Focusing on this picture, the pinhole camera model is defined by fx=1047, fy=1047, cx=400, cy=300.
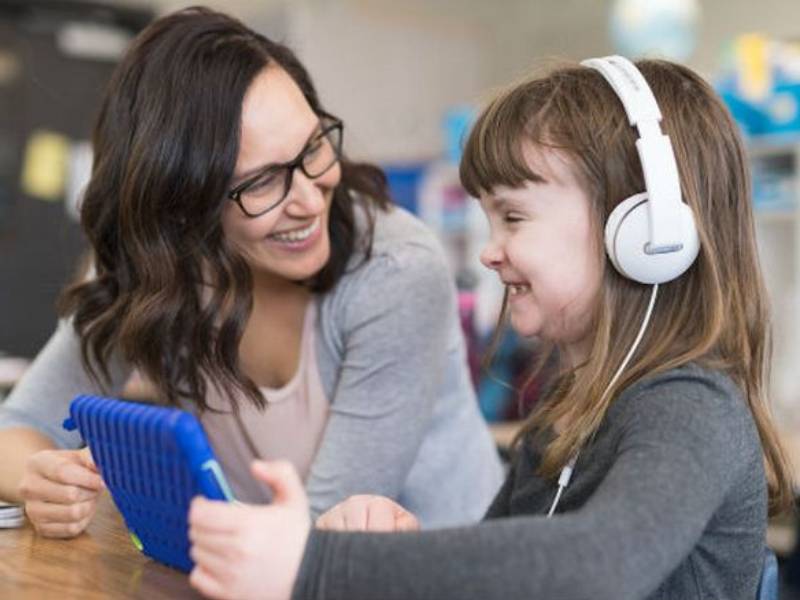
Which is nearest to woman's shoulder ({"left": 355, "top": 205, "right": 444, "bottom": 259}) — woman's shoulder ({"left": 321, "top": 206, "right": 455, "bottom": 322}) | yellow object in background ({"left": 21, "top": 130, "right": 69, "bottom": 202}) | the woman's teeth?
woman's shoulder ({"left": 321, "top": 206, "right": 455, "bottom": 322})

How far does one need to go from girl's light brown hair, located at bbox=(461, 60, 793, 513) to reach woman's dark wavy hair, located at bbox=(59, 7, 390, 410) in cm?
37

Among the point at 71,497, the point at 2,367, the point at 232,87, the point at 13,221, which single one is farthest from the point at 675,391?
the point at 13,221

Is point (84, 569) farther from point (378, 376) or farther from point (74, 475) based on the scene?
point (378, 376)

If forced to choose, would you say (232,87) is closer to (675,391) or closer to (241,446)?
(241,446)

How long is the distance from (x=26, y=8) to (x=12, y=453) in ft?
11.8

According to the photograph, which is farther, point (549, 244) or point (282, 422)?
point (282, 422)

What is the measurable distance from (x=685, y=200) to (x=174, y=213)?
0.59 meters

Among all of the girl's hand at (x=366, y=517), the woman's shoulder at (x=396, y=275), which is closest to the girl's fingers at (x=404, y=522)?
the girl's hand at (x=366, y=517)

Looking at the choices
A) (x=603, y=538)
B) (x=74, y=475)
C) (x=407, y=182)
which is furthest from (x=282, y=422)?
(x=407, y=182)

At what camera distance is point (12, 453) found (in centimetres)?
115

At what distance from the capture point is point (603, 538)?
59 cm

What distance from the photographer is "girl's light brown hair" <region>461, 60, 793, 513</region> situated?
0.85 meters

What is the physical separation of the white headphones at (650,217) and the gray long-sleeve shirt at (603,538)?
0.38 feet

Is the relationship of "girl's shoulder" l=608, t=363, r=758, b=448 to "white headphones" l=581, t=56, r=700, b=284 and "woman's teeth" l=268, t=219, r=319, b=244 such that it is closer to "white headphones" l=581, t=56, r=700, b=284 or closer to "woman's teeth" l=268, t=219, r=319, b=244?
"white headphones" l=581, t=56, r=700, b=284
